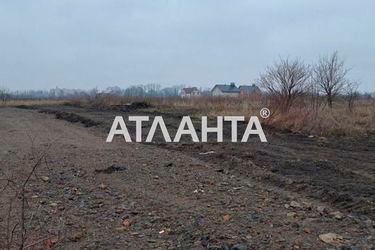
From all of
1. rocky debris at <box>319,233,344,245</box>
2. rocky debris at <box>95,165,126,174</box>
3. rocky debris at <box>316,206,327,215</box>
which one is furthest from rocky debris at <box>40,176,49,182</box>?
rocky debris at <box>319,233,344,245</box>

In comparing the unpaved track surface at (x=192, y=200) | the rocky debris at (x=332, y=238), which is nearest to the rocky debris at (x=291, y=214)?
the unpaved track surface at (x=192, y=200)

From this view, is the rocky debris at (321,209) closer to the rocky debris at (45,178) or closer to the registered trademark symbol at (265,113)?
the rocky debris at (45,178)

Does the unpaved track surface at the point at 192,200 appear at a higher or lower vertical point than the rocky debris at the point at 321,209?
lower

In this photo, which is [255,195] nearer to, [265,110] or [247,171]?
[247,171]

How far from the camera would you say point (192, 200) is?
539 cm

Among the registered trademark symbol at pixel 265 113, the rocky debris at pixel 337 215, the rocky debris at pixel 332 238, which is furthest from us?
the registered trademark symbol at pixel 265 113

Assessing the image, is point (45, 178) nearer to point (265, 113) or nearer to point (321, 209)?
point (321, 209)

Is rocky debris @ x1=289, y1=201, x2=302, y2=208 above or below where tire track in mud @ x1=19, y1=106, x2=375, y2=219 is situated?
below

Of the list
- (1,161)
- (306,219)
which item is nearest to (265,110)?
(1,161)

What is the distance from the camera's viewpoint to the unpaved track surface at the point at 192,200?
13.3 feet

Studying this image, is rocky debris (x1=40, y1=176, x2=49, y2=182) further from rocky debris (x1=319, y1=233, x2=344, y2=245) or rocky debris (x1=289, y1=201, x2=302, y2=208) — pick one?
rocky debris (x1=319, y1=233, x2=344, y2=245)

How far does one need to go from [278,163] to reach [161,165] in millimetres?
1974

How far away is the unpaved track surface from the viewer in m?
4.07

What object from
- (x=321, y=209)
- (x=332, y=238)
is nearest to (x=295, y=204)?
(x=321, y=209)
